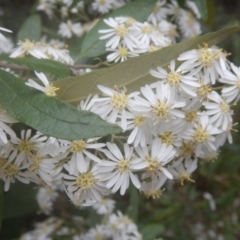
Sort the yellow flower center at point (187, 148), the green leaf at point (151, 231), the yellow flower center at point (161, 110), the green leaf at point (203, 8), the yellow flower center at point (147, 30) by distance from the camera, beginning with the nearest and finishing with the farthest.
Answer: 1. the yellow flower center at point (161, 110)
2. the yellow flower center at point (187, 148)
3. the yellow flower center at point (147, 30)
4. the green leaf at point (203, 8)
5. the green leaf at point (151, 231)

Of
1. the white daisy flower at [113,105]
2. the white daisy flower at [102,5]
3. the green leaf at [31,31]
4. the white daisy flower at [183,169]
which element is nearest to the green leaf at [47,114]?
the white daisy flower at [113,105]


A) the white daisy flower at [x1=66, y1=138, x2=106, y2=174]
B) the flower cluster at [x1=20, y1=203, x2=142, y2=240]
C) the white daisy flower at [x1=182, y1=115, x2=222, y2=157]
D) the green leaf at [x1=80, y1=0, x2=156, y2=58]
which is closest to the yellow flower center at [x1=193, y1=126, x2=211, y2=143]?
the white daisy flower at [x1=182, y1=115, x2=222, y2=157]

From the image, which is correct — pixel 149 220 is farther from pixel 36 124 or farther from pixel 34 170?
pixel 36 124

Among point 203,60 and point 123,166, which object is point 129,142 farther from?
point 203,60

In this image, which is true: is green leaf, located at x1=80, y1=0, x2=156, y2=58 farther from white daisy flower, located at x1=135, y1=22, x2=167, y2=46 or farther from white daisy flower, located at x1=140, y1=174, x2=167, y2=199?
white daisy flower, located at x1=140, y1=174, x2=167, y2=199

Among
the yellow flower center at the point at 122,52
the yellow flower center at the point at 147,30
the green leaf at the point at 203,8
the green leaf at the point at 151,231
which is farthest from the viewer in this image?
the green leaf at the point at 151,231

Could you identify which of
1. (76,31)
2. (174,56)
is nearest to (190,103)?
(174,56)

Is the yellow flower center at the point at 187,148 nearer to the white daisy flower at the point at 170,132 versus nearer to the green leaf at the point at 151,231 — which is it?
the white daisy flower at the point at 170,132
